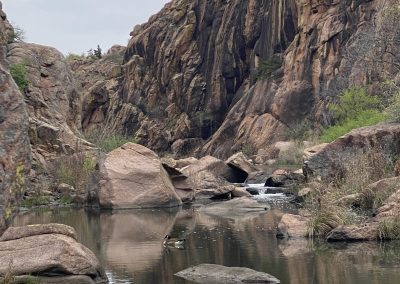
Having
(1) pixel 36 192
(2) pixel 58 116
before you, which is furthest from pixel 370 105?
(1) pixel 36 192

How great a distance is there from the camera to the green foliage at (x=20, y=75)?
43.9m

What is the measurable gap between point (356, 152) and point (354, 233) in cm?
911

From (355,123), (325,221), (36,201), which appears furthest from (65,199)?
(355,123)

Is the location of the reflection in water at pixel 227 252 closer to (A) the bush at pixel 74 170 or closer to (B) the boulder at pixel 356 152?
(B) the boulder at pixel 356 152

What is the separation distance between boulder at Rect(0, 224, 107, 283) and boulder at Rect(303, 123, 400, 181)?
1268cm

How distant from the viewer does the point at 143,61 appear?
3821 inches

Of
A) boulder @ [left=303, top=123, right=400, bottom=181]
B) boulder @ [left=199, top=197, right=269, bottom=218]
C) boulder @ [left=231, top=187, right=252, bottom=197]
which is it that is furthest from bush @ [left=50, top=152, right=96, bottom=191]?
boulder @ [left=303, top=123, right=400, bottom=181]

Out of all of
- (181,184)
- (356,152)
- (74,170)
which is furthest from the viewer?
(74,170)

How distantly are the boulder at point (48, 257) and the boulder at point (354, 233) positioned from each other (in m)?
6.69

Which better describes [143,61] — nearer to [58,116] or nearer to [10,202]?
[58,116]

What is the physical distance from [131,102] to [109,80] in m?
7.87

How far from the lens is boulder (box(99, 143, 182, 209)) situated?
29.6 m

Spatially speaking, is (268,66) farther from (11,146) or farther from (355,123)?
(11,146)

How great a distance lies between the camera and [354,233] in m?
17.6
